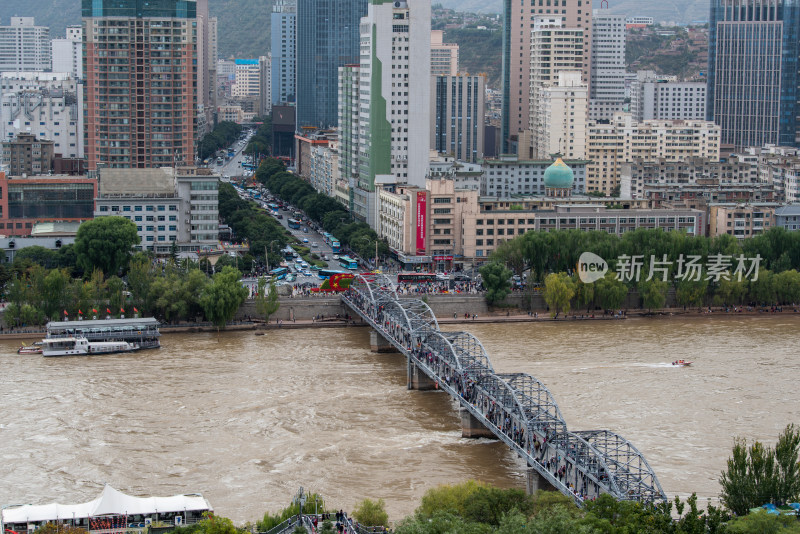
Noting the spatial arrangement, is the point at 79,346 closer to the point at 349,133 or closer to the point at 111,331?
the point at 111,331

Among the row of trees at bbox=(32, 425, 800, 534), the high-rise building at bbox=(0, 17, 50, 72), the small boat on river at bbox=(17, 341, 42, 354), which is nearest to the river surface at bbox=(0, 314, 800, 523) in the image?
the small boat on river at bbox=(17, 341, 42, 354)

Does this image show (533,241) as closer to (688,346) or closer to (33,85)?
(688,346)

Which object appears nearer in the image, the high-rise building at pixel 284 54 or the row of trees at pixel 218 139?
the row of trees at pixel 218 139

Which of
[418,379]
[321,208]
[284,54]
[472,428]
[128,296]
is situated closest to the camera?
[472,428]

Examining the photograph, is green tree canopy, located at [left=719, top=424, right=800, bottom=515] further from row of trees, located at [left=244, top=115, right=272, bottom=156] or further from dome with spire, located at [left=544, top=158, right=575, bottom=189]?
row of trees, located at [left=244, top=115, right=272, bottom=156]

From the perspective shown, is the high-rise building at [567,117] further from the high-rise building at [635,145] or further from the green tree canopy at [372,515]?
the green tree canopy at [372,515]

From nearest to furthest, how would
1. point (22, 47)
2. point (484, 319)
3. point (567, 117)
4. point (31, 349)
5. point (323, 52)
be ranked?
point (31, 349) → point (484, 319) → point (567, 117) → point (323, 52) → point (22, 47)

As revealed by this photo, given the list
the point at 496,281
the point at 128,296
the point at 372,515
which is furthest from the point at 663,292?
the point at 372,515

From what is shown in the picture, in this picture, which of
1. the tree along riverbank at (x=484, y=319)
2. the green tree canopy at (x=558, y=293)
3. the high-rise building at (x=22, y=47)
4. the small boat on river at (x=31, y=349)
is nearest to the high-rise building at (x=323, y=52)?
the high-rise building at (x=22, y=47)
